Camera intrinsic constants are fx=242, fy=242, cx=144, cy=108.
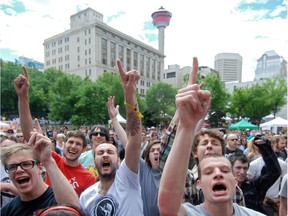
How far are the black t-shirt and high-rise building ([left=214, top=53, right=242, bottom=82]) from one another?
181 metres

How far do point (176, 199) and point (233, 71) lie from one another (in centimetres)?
18557

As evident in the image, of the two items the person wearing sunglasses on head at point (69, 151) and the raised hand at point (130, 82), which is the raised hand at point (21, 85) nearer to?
the person wearing sunglasses on head at point (69, 151)

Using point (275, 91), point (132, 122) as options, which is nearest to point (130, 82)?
point (132, 122)

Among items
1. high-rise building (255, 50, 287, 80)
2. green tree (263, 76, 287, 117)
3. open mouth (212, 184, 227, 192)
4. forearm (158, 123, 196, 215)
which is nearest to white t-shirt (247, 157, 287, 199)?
open mouth (212, 184, 227, 192)

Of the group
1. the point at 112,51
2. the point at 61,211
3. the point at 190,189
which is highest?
the point at 112,51

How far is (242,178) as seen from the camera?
10.6 feet

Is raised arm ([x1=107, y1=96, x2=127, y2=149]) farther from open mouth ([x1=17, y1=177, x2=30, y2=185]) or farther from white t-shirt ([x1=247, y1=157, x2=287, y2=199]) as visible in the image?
white t-shirt ([x1=247, y1=157, x2=287, y2=199])

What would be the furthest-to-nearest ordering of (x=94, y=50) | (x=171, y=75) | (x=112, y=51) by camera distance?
(x=171, y=75) → (x=112, y=51) → (x=94, y=50)

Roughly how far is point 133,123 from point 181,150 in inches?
35.2

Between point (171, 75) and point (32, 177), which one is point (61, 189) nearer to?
point (32, 177)

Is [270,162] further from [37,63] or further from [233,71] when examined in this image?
[233,71]

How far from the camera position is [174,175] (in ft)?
4.60

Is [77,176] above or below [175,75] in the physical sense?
below

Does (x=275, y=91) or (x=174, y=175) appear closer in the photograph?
(x=174, y=175)
